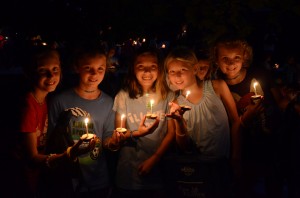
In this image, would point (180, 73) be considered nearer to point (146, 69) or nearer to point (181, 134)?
point (146, 69)

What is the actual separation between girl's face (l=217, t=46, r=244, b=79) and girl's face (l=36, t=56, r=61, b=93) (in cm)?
206

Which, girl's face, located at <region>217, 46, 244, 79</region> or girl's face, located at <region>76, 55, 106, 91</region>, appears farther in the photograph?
girl's face, located at <region>217, 46, 244, 79</region>

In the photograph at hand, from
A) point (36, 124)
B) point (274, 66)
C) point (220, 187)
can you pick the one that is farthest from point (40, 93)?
point (274, 66)

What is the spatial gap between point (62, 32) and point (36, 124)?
1.66 meters

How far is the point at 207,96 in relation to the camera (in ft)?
14.3

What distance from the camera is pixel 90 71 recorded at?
13.7ft

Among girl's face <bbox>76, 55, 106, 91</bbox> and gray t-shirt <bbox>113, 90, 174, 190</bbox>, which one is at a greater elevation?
girl's face <bbox>76, 55, 106, 91</bbox>

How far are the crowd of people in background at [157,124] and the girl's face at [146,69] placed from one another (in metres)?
0.01

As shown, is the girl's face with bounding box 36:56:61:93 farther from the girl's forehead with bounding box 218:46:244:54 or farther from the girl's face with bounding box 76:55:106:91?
the girl's forehead with bounding box 218:46:244:54

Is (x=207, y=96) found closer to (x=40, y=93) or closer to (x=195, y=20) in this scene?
(x=195, y=20)

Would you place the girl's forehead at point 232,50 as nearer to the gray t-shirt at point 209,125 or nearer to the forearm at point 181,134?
the gray t-shirt at point 209,125

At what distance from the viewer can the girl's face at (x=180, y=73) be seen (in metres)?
4.28

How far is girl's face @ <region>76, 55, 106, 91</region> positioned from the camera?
416 cm

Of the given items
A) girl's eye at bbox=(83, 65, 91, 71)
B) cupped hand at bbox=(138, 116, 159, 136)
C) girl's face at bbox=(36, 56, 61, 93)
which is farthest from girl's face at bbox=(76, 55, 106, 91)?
cupped hand at bbox=(138, 116, 159, 136)
